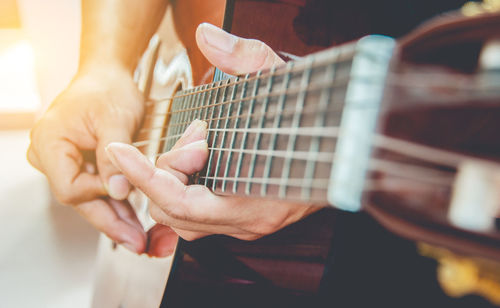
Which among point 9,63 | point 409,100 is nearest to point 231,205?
point 409,100

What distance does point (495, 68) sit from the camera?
22 centimetres

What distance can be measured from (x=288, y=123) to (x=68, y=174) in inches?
26.2

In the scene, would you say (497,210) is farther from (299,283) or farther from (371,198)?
(299,283)

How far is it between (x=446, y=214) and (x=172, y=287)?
61 centimetres

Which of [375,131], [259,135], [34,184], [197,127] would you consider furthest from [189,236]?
[34,184]

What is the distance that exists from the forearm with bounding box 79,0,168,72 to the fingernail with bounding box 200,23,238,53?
0.47 metres

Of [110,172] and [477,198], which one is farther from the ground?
[477,198]

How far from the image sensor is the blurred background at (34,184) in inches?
44.9

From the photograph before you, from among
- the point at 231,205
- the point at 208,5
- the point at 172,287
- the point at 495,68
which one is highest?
the point at 208,5

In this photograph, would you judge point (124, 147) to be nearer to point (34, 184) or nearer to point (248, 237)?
point (248, 237)

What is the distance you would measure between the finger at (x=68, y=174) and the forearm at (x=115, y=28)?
228 mm

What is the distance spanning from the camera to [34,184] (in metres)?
1.30

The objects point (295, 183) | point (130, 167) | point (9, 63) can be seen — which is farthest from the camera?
point (9, 63)

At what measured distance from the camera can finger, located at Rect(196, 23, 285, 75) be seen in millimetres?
547
